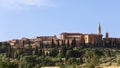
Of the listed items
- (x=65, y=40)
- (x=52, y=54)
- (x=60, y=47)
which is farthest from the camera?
(x=65, y=40)

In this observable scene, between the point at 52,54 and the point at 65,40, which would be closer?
the point at 52,54

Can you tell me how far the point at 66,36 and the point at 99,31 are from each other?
69.7ft

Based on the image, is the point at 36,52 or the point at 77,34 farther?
the point at 77,34

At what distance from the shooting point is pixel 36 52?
4968 inches

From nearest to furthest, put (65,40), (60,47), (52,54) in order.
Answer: (52,54) < (60,47) < (65,40)

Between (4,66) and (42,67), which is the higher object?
(4,66)

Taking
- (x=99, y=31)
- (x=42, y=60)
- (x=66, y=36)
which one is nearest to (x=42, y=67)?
(x=42, y=60)

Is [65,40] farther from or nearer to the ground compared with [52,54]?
farther from the ground

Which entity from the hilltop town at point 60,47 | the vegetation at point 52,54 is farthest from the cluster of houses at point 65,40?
the vegetation at point 52,54

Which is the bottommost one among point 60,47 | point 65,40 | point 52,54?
point 52,54

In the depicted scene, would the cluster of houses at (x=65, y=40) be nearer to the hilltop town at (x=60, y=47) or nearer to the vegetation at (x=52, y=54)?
the hilltop town at (x=60, y=47)

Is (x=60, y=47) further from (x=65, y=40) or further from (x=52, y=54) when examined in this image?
(x=52, y=54)

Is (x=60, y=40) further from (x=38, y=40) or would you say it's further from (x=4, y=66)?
(x=4, y=66)

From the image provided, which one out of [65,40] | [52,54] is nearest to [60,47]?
[65,40]
